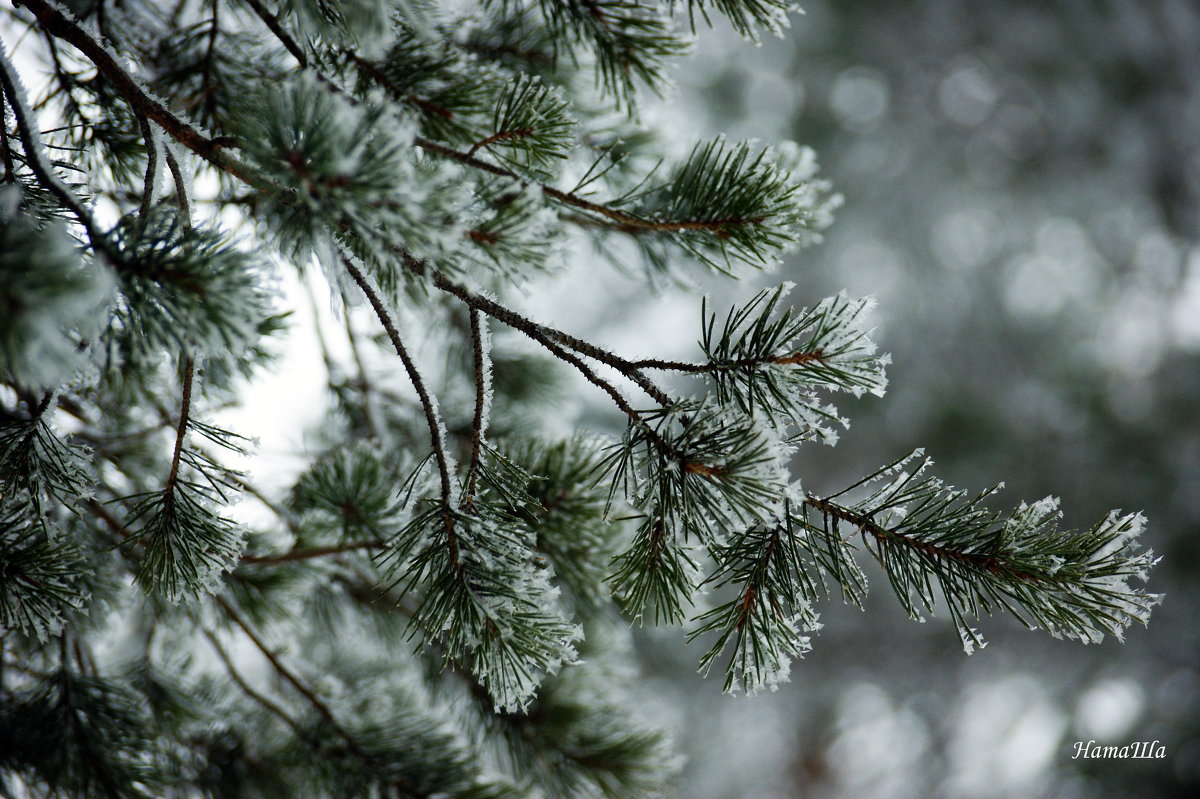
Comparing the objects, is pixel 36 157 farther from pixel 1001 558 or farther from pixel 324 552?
pixel 1001 558

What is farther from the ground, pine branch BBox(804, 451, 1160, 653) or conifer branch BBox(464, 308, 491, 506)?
conifer branch BBox(464, 308, 491, 506)

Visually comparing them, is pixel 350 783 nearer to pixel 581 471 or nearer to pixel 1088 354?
pixel 581 471

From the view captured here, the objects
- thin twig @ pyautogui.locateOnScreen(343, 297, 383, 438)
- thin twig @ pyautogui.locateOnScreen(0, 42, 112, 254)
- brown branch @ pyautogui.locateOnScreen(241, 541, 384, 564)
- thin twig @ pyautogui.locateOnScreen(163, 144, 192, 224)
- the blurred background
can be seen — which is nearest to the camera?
thin twig @ pyautogui.locateOnScreen(0, 42, 112, 254)

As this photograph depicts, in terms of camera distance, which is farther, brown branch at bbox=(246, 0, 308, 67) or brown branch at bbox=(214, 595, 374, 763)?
brown branch at bbox=(214, 595, 374, 763)

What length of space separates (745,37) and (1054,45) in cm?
408

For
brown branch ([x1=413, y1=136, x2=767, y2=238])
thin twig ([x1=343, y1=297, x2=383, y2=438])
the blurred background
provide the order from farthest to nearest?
the blurred background < thin twig ([x1=343, y1=297, x2=383, y2=438]) < brown branch ([x1=413, y1=136, x2=767, y2=238])

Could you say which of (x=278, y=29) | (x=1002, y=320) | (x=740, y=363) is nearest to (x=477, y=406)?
(x=740, y=363)

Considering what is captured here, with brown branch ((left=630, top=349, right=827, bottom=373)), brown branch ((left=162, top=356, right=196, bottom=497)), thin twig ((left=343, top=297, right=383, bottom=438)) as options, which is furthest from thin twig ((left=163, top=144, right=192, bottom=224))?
thin twig ((left=343, top=297, right=383, bottom=438))

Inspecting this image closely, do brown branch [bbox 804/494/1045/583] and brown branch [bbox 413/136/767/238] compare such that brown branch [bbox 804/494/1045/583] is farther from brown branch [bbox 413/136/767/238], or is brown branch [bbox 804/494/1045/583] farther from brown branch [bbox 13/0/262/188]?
brown branch [bbox 13/0/262/188]

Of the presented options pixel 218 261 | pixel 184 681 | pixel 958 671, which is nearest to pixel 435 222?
pixel 218 261

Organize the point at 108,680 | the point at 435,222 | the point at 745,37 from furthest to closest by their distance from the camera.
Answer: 1. the point at 108,680
2. the point at 745,37
3. the point at 435,222

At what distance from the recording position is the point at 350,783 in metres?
0.89

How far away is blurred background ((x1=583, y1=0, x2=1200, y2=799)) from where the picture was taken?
325cm

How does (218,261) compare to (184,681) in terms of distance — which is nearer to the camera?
(218,261)
